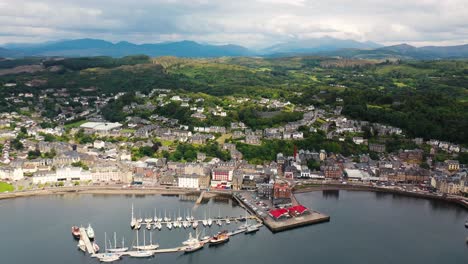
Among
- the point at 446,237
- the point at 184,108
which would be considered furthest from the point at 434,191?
the point at 184,108

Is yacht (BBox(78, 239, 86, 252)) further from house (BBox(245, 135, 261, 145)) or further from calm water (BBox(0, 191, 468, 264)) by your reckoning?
house (BBox(245, 135, 261, 145))

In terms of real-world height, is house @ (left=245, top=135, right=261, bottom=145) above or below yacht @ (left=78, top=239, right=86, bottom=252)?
above

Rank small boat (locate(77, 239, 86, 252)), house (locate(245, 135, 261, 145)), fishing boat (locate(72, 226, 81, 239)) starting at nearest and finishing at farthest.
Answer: small boat (locate(77, 239, 86, 252))
fishing boat (locate(72, 226, 81, 239))
house (locate(245, 135, 261, 145))

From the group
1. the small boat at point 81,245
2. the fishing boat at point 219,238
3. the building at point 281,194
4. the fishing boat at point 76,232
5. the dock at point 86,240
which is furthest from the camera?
the building at point 281,194

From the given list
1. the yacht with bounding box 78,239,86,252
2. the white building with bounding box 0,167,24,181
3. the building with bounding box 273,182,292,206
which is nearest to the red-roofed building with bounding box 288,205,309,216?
the building with bounding box 273,182,292,206

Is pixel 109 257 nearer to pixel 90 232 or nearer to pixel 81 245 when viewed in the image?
pixel 81 245

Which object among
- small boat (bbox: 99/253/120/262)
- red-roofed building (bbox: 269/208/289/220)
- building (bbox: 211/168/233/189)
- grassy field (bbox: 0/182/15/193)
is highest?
building (bbox: 211/168/233/189)

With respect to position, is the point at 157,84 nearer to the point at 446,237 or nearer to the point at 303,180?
the point at 303,180

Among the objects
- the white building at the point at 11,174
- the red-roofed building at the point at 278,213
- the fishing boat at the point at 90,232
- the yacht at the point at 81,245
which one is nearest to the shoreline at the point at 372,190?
the red-roofed building at the point at 278,213

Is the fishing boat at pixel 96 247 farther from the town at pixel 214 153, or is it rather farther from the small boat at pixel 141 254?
the town at pixel 214 153
